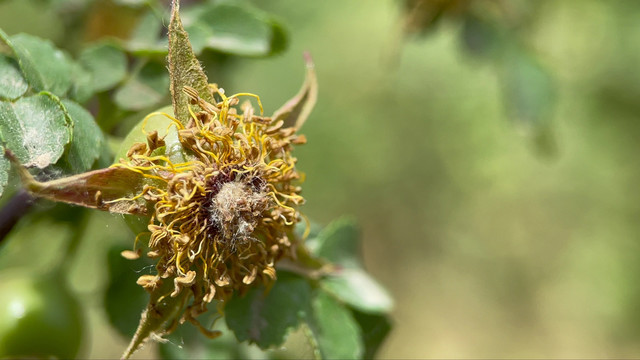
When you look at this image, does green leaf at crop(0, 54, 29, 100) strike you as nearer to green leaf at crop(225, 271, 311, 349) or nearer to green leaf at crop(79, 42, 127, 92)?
green leaf at crop(79, 42, 127, 92)

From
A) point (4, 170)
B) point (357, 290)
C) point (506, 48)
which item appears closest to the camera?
point (4, 170)

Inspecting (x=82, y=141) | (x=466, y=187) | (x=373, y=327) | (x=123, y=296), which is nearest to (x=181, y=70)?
(x=82, y=141)

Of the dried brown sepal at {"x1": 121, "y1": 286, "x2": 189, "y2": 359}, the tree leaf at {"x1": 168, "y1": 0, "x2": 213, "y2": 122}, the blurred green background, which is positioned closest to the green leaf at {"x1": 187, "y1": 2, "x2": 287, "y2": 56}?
the tree leaf at {"x1": 168, "y1": 0, "x2": 213, "y2": 122}

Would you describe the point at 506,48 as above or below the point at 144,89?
above

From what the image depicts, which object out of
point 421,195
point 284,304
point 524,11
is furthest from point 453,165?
point 284,304

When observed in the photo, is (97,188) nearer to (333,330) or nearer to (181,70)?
(181,70)

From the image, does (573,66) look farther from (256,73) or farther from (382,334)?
(382,334)
